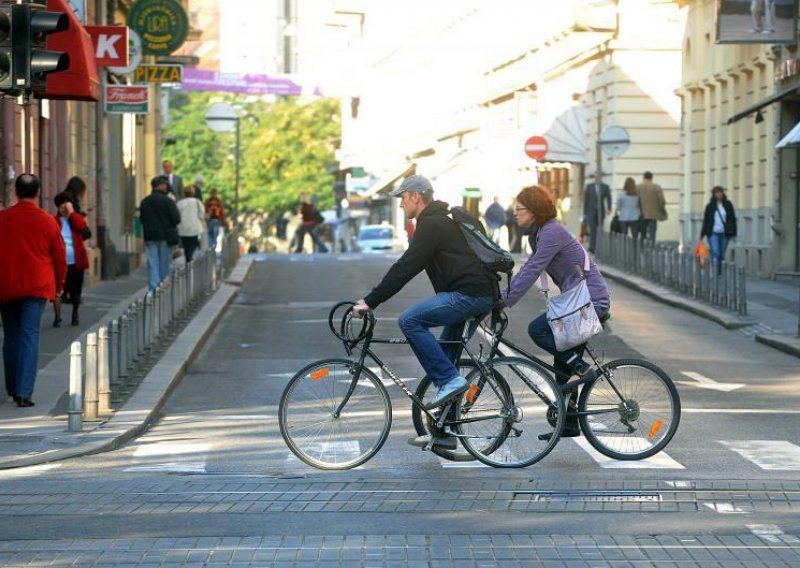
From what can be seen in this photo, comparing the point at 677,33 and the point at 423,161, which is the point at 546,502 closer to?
A: the point at 677,33

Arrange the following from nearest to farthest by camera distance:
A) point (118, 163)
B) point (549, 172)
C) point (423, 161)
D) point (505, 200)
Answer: point (118, 163) → point (549, 172) → point (505, 200) → point (423, 161)

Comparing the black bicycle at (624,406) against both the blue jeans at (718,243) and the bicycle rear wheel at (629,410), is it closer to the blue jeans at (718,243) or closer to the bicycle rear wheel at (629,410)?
the bicycle rear wheel at (629,410)

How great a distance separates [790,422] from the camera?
548 inches

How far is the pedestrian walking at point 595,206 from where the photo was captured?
130ft

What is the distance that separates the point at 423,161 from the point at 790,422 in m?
73.9

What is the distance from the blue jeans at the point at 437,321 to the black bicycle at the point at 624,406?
38 centimetres

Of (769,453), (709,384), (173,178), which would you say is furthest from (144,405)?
(173,178)

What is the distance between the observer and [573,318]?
1141cm

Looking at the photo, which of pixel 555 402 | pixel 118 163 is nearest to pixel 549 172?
pixel 118 163

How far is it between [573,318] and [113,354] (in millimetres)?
5022

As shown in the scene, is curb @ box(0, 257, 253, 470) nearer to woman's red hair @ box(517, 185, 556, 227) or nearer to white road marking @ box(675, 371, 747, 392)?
woman's red hair @ box(517, 185, 556, 227)

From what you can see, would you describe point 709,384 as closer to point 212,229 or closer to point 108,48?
point 108,48

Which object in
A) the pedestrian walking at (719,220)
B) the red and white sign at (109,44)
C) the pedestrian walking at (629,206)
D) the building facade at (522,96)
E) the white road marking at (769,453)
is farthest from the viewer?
the building facade at (522,96)

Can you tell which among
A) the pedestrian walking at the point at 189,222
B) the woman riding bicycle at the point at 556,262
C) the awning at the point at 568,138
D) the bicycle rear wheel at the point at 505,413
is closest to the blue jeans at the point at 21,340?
the bicycle rear wheel at the point at 505,413
